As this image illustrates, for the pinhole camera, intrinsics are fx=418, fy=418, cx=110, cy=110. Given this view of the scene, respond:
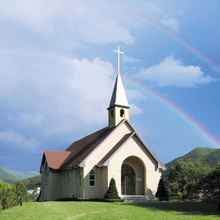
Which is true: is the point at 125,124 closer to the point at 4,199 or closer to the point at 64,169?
the point at 64,169

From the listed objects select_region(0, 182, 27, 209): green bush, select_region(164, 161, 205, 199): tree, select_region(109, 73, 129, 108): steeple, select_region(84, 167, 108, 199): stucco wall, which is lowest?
select_region(0, 182, 27, 209): green bush

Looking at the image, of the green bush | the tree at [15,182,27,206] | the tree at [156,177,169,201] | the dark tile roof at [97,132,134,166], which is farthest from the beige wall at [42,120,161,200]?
the green bush

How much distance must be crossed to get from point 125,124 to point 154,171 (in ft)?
19.5

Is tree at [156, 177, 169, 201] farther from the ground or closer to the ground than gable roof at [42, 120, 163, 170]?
closer to the ground

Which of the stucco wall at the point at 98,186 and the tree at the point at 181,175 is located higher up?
the tree at the point at 181,175

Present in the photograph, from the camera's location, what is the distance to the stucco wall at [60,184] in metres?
44.2

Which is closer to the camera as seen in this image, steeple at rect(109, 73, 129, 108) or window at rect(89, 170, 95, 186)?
window at rect(89, 170, 95, 186)

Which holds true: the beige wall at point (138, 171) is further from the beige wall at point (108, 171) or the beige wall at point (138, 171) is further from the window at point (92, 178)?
the window at point (92, 178)

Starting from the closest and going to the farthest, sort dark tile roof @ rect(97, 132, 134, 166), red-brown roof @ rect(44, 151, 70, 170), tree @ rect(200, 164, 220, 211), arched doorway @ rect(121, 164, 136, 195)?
tree @ rect(200, 164, 220, 211), dark tile roof @ rect(97, 132, 134, 166), arched doorway @ rect(121, 164, 136, 195), red-brown roof @ rect(44, 151, 70, 170)

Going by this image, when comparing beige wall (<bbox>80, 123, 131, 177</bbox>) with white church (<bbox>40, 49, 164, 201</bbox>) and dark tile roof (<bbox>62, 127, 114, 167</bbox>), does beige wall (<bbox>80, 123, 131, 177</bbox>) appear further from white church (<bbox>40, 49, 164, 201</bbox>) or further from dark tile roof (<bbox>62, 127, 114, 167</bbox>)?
dark tile roof (<bbox>62, 127, 114, 167</bbox>)

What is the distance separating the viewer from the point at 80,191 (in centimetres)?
4241

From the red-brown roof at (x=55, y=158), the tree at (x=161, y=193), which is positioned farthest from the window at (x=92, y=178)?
the red-brown roof at (x=55, y=158)

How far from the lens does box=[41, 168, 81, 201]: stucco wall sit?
44.2m

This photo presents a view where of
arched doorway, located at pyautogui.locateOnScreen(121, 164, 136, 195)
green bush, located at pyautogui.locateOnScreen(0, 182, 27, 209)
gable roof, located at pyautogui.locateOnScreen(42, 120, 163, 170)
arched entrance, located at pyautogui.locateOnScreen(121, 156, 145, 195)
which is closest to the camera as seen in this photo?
green bush, located at pyautogui.locateOnScreen(0, 182, 27, 209)
